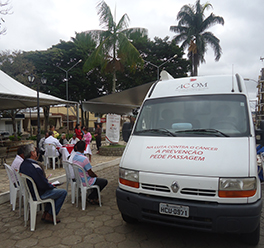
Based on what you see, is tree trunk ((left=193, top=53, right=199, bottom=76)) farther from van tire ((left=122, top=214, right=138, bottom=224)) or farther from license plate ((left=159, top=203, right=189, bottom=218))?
license plate ((left=159, top=203, right=189, bottom=218))

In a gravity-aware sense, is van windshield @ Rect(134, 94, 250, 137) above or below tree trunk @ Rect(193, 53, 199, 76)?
below

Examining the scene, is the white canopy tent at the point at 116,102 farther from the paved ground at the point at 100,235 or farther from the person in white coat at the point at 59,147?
the paved ground at the point at 100,235

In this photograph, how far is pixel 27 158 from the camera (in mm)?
3660

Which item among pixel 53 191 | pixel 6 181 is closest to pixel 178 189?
pixel 53 191

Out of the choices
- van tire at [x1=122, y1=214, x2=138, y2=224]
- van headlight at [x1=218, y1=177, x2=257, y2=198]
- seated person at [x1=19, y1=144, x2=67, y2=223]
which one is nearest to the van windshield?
van headlight at [x1=218, y1=177, x2=257, y2=198]

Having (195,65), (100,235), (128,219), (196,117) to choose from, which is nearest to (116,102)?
(196,117)

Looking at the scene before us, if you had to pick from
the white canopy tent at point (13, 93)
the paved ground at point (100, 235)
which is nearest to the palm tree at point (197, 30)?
the white canopy tent at point (13, 93)

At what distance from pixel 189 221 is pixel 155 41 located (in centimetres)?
2903

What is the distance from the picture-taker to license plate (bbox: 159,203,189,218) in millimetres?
2752

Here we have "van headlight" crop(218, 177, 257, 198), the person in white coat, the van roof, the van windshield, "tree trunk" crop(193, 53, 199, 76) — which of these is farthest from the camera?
"tree trunk" crop(193, 53, 199, 76)

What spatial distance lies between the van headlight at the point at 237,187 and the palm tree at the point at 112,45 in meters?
16.9

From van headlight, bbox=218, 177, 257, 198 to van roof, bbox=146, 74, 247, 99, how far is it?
1677mm

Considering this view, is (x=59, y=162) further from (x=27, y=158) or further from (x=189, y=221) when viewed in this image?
(x=189, y=221)

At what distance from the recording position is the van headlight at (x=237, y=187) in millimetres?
2674
